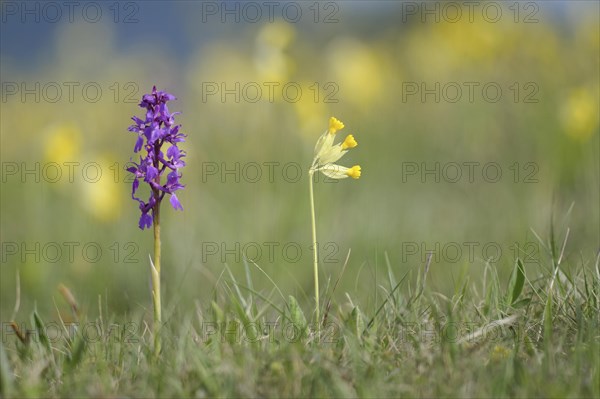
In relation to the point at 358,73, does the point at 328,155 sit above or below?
below

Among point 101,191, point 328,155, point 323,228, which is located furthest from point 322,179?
point 328,155

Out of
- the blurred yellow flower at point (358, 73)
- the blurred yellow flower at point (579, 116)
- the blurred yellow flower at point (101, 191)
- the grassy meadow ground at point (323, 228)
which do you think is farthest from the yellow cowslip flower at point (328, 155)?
the blurred yellow flower at point (358, 73)

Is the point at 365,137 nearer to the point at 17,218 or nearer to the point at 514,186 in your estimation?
the point at 514,186

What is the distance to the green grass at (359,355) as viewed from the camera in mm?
1678

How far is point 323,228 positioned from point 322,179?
358 mm

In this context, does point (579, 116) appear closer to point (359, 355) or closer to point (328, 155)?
point (328, 155)

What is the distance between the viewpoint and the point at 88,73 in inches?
218

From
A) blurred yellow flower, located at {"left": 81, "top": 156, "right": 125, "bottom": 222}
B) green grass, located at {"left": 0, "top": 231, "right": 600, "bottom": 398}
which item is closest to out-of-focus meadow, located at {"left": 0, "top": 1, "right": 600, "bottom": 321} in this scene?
blurred yellow flower, located at {"left": 81, "top": 156, "right": 125, "bottom": 222}

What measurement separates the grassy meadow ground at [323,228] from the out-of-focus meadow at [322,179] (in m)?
0.02

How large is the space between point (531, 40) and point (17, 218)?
12.8ft

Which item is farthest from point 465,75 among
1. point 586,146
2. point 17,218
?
point 17,218

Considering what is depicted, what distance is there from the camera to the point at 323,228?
4.47 meters

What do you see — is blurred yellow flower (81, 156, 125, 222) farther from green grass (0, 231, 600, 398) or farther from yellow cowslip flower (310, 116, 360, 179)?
yellow cowslip flower (310, 116, 360, 179)

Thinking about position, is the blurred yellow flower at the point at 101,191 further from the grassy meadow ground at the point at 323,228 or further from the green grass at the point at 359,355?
the green grass at the point at 359,355
